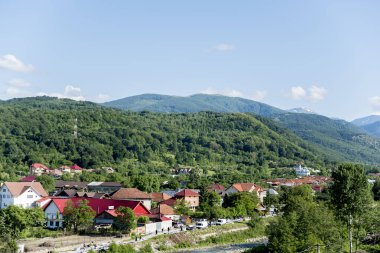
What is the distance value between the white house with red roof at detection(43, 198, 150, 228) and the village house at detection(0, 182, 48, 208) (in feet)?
31.4

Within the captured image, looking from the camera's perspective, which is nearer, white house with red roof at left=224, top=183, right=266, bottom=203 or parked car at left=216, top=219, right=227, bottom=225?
parked car at left=216, top=219, right=227, bottom=225

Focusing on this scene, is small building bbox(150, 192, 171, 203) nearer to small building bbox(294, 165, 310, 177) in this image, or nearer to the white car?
the white car

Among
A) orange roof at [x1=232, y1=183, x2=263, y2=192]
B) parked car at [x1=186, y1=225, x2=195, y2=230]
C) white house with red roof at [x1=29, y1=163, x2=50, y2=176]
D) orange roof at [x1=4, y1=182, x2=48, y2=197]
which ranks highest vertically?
white house with red roof at [x1=29, y1=163, x2=50, y2=176]

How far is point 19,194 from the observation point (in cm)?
6431

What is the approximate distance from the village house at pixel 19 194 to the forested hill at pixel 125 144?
4522 cm

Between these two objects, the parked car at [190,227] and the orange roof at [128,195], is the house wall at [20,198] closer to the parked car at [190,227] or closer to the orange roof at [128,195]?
the orange roof at [128,195]

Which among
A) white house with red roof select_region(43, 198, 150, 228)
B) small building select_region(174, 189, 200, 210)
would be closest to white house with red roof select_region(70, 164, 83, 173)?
small building select_region(174, 189, 200, 210)

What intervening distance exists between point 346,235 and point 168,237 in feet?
55.9

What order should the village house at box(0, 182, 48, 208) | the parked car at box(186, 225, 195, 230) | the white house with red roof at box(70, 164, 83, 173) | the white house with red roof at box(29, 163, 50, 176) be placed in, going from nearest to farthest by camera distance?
the parked car at box(186, 225, 195, 230)
the village house at box(0, 182, 48, 208)
the white house with red roof at box(29, 163, 50, 176)
the white house with red roof at box(70, 164, 83, 173)

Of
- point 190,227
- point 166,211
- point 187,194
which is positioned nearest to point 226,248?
point 190,227

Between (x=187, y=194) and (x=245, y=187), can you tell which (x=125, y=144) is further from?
(x=187, y=194)

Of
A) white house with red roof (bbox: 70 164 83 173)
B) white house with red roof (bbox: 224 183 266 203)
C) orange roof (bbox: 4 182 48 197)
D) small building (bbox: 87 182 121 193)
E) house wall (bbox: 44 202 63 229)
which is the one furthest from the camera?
white house with red roof (bbox: 70 164 83 173)

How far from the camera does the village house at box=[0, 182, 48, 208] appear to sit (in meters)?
64.1

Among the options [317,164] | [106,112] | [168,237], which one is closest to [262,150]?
[317,164]
